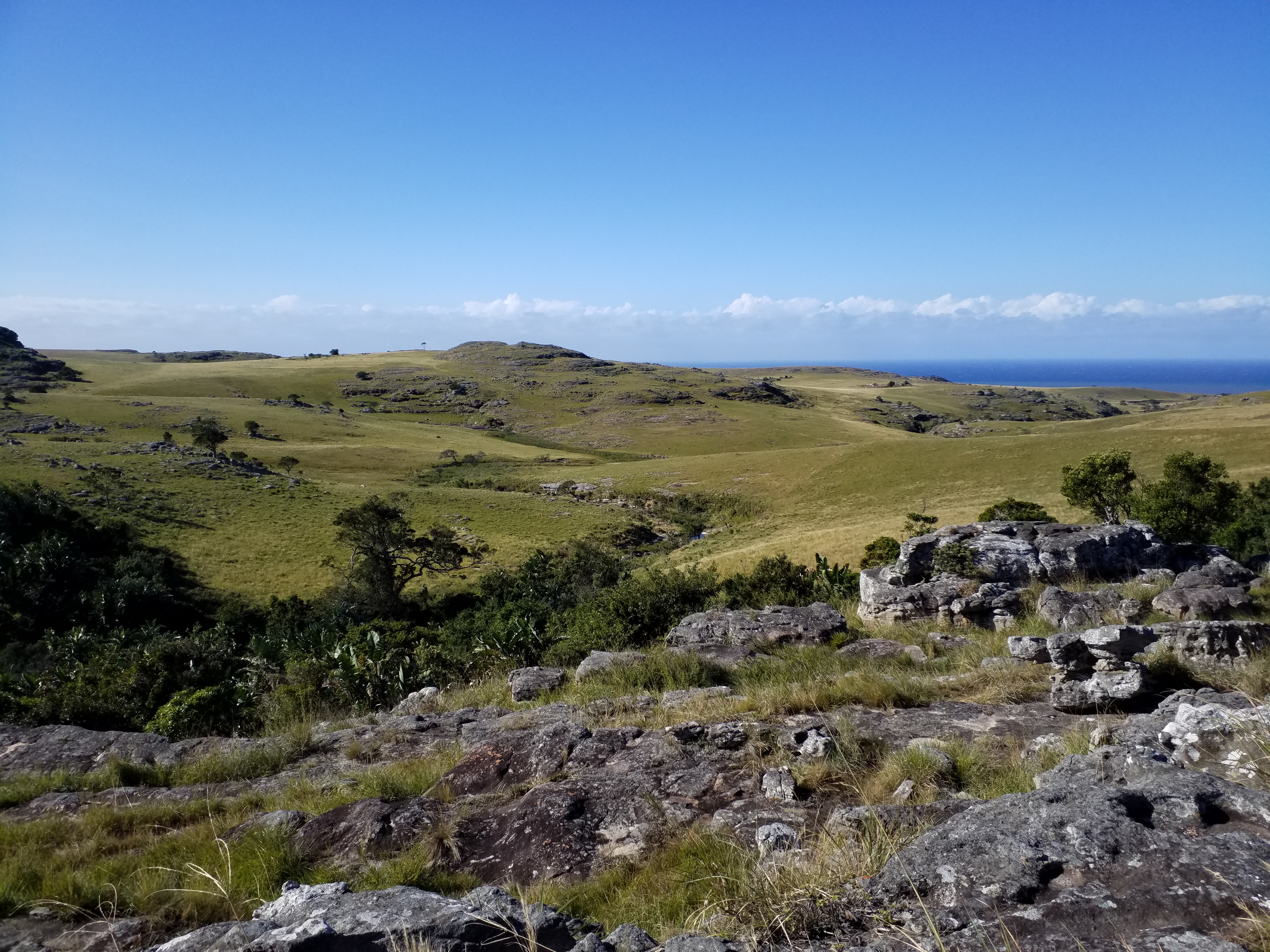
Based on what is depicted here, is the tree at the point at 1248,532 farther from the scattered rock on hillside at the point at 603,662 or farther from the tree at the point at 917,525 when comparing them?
the scattered rock on hillside at the point at 603,662

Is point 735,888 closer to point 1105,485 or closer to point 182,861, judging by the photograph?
point 182,861

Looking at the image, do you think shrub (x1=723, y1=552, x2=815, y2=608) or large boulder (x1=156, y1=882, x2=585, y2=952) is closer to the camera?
large boulder (x1=156, y1=882, x2=585, y2=952)

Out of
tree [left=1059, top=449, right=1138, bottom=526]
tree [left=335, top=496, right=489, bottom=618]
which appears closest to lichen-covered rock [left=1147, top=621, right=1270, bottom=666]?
tree [left=1059, top=449, right=1138, bottom=526]

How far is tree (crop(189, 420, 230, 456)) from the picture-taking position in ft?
272

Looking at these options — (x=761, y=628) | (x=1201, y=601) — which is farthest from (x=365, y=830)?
→ (x=1201, y=601)

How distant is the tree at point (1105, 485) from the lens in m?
32.1

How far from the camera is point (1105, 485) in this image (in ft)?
105

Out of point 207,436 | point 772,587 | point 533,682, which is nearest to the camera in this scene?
point 533,682

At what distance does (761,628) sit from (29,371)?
18949 cm

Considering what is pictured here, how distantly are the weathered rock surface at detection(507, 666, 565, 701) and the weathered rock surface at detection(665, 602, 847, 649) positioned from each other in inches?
98.1

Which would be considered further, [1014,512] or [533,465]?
[533,465]

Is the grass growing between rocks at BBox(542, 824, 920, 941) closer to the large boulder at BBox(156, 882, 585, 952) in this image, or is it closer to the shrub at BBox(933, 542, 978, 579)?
the large boulder at BBox(156, 882, 585, 952)

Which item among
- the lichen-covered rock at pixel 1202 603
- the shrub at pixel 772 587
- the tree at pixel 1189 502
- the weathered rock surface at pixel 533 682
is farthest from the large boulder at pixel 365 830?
the tree at pixel 1189 502

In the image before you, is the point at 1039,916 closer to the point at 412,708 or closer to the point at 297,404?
the point at 412,708
